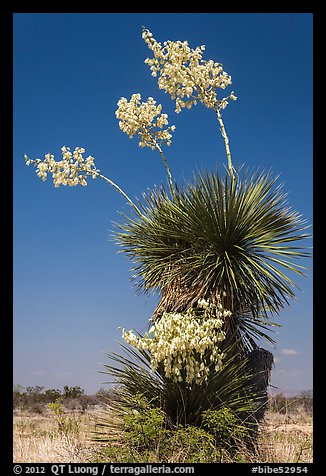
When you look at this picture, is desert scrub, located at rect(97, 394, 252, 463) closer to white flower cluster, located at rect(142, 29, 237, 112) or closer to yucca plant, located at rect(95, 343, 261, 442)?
yucca plant, located at rect(95, 343, 261, 442)

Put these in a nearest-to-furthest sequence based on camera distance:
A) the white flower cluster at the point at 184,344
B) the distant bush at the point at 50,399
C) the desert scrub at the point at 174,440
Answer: the desert scrub at the point at 174,440
the white flower cluster at the point at 184,344
the distant bush at the point at 50,399

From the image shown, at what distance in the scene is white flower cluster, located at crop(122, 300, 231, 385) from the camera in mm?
7082

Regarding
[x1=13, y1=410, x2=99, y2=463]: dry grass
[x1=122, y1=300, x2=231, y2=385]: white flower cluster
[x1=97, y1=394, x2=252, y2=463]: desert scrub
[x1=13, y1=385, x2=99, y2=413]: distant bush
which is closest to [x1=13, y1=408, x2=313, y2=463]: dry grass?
[x1=13, y1=410, x2=99, y2=463]: dry grass

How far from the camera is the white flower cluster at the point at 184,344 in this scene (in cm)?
708

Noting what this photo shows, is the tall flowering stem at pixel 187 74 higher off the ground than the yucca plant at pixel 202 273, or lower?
higher

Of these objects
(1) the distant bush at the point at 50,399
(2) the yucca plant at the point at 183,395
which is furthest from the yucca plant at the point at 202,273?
(1) the distant bush at the point at 50,399

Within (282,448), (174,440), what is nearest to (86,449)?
(174,440)

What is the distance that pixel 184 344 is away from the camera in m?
7.08

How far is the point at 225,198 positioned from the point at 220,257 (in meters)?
0.81

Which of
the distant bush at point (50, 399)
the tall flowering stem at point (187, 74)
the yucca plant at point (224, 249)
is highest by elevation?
the tall flowering stem at point (187, 74)

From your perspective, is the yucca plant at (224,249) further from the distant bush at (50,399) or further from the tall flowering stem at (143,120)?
the distant bush at (50,399)
